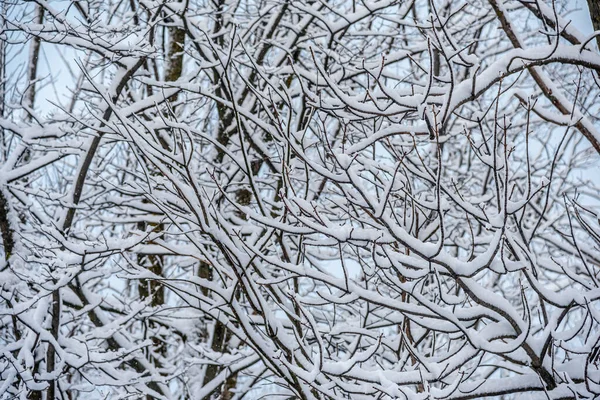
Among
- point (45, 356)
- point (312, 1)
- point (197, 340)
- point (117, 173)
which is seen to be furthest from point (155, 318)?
point (312, 1)

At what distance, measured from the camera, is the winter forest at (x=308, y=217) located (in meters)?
2.24

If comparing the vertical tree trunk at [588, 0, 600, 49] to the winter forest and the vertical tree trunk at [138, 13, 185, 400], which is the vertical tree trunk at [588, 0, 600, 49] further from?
the vertical tree trunk at [138, 13, 185, 400]

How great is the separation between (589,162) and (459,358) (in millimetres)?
5456

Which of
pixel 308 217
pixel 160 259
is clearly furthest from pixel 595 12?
pixel 160 259

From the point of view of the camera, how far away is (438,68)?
6.03 m

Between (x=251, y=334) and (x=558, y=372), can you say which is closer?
(x=558, y=372)

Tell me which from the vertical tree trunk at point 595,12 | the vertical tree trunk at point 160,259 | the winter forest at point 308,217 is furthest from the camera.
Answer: the vertical tree trunk at point 160,259

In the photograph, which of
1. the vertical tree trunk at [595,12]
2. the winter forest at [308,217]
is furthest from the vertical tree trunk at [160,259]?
the vertical tree trunk at [595,12]

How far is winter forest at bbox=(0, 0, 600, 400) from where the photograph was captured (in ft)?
7.34

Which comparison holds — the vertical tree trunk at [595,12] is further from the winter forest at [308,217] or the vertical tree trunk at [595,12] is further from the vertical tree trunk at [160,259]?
the vertical tree trunk at [160,259]

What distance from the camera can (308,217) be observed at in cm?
249

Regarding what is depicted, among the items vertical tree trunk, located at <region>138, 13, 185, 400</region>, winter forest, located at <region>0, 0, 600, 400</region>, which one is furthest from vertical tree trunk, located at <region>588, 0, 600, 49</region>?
vertical tree trunk, located at <region>138, 13, 185, 400</region>

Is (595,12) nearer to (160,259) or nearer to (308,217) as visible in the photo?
(308,217)

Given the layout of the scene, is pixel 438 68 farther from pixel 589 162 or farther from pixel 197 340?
pixel 197 340
